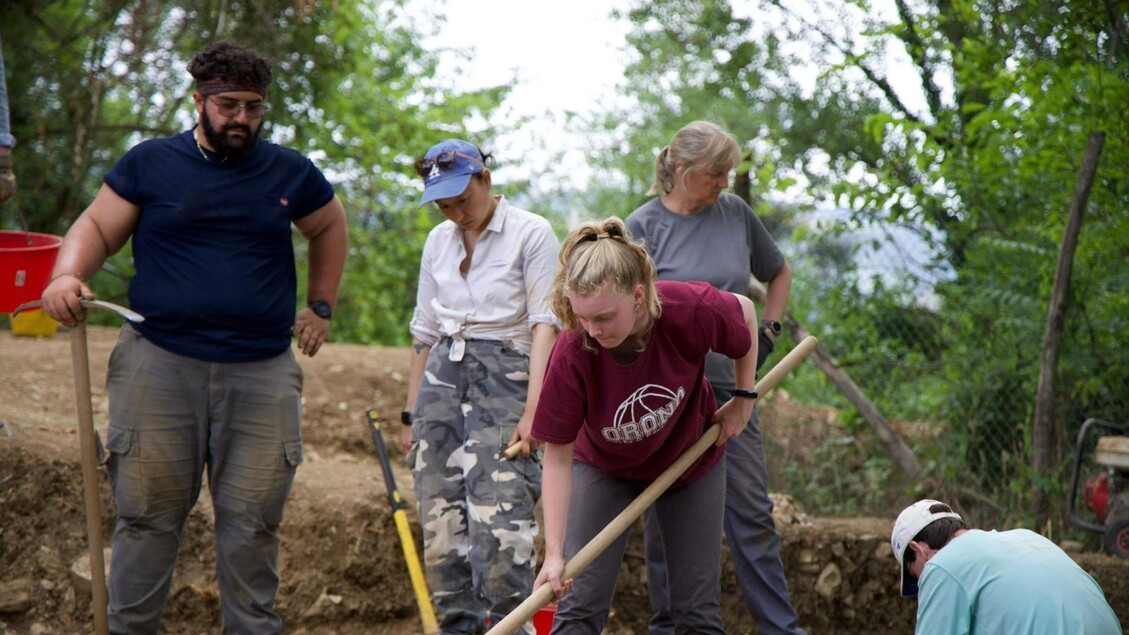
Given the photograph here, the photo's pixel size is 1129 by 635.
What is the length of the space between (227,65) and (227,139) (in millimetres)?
229

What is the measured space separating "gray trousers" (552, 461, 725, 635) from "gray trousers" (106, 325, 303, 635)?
3.41 ft

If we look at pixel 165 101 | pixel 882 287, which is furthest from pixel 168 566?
pixel 165 101

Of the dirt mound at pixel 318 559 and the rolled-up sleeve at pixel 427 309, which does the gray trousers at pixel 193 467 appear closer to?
the rolled-up sleeve at pixel 427 309

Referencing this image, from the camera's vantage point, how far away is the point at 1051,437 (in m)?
6.04

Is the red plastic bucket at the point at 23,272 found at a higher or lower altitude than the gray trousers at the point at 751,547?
higher

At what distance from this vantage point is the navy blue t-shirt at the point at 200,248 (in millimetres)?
3477

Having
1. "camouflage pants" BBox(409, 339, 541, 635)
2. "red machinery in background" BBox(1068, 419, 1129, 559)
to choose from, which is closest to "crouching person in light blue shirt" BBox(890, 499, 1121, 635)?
"camouflage pants" BBox(409, 339, 541, 635)

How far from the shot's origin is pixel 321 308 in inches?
155

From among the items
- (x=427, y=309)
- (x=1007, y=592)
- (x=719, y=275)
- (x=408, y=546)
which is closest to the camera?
(x=1007, y=592)

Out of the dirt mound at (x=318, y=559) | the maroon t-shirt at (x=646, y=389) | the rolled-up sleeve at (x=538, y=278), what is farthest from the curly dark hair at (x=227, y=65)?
the dirt mound at (x=318, y=559)

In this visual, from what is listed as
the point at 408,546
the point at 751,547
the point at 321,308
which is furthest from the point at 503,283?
the point at 408,546

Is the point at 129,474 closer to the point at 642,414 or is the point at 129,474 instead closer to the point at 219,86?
the point at 219,86

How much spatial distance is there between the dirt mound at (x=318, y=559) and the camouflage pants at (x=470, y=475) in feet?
4.04

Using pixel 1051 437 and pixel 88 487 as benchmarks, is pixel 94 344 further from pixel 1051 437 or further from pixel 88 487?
pixel 1051 437
